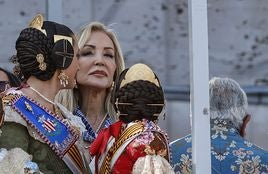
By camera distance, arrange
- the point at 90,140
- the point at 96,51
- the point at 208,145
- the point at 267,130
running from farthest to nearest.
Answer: the point at 267,130 → the point at 96,51 → the point at 90,140 → the point at 208,145

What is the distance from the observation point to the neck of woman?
381 cm

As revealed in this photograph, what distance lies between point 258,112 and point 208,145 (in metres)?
2.29

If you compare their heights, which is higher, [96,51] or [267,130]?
[96,51]

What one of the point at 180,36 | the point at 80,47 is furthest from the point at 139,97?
the point at 180,36

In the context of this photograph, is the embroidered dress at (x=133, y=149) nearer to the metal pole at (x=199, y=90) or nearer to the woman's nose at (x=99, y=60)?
the metal pole at (x=199, y=90)

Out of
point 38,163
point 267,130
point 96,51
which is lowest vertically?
point 267,130

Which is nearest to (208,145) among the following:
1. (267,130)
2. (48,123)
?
(48,123)

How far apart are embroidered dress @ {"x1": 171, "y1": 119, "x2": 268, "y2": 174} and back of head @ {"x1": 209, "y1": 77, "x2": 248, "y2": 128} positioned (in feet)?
0.11

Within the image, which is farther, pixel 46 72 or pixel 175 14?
pixel 175 14

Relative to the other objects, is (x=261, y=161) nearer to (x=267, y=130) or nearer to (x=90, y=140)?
(x=90, y=140)

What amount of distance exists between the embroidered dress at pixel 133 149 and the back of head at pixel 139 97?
3 cm

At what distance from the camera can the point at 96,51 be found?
12.4 feet

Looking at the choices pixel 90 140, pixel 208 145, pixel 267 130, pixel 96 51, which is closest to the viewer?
pixel 208 145

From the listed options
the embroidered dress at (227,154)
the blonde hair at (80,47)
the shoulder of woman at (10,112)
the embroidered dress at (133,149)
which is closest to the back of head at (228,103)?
the embroidered dress at (227,154)
